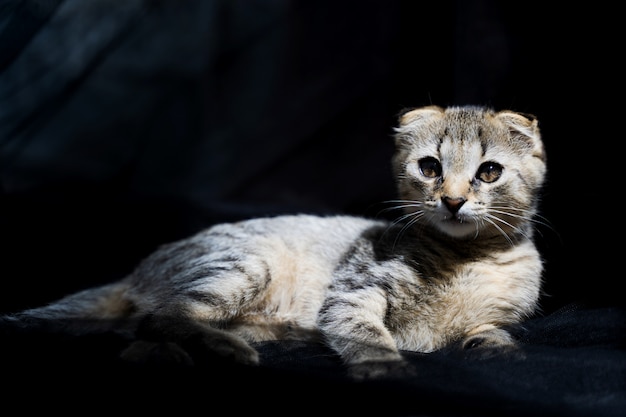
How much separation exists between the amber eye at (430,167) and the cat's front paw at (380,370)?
670 millimetres

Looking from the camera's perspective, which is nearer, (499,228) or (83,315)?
(499,228)

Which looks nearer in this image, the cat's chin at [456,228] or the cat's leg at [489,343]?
the cat's leg at [489,343]

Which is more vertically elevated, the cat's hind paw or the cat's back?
the cat's back

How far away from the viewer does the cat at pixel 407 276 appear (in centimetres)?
192

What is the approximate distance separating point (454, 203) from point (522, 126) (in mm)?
400

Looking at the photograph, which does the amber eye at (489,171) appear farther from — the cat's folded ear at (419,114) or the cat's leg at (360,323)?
the cat's leg at (360,323)

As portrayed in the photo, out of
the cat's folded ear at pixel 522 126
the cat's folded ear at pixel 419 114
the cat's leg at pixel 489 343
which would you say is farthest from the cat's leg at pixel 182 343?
the cat's folded ear at pixel 522 126

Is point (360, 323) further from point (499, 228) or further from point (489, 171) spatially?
point (489, 171)

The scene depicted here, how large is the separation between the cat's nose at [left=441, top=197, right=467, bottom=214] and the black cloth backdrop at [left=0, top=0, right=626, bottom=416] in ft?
1.36

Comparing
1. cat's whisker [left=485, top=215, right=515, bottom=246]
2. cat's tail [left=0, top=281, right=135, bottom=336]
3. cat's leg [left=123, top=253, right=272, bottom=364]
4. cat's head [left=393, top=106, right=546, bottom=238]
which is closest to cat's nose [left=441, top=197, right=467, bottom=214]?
cat's head [left=393, top=106, right=546, bottom=238]

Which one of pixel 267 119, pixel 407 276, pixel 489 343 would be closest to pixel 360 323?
pixel 407 276

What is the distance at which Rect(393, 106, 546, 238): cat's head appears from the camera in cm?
195

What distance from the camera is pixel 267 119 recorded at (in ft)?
9.55

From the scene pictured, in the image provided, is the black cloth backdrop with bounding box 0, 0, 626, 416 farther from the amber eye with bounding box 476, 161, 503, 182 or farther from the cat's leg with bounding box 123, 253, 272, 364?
the amber eye with bounding box 476, 161, 503, 182
